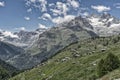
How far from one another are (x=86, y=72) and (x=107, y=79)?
98.2 metres

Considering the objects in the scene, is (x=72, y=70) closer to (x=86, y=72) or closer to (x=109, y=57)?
(x=86, y=72)

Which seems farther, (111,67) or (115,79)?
(111,67)

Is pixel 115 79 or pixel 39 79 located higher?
pixel 115 79

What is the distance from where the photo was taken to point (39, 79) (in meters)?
199

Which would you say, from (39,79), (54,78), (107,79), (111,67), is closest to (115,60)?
(111,67)

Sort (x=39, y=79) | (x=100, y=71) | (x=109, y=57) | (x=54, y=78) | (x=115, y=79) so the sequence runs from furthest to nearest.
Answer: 1. (x=39, y=79)
2. (x=54, y=78)
3. (x=109, y=57)
4. (x=100, y=71)
5. (x=115, y=79)

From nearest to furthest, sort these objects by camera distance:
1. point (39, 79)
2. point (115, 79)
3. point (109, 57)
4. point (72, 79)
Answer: point (115, 79)
point (109, 57)
point (72, 79)
point (39, 79)

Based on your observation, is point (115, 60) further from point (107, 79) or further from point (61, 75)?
point (61, 75)

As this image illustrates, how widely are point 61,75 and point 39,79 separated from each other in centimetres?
2666

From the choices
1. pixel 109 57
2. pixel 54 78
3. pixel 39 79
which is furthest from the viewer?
pixel 39 79

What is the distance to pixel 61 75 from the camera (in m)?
178

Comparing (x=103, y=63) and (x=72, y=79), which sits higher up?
(x=103, y=63)

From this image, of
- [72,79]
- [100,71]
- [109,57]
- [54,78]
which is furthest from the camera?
[54,78]

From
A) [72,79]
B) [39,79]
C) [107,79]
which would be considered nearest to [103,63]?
[107,79]
